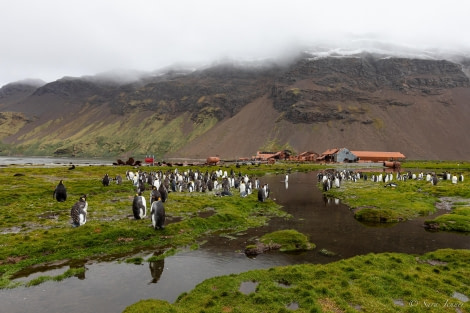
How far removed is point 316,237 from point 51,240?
15.5 meters

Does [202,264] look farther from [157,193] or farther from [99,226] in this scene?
[157,193]

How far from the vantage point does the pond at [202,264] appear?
11.6 m

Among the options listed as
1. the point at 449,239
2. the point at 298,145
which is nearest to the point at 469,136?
the point at 298,145

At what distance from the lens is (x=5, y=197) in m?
30.2

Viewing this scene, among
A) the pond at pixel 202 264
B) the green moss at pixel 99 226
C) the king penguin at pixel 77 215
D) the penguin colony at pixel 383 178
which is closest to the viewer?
the pond at pixel 202 264

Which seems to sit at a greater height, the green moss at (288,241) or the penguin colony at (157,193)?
the penguin colony at (157,193)

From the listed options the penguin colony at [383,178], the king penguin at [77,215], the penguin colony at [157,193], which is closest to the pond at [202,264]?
the penguin colony at [157,193]

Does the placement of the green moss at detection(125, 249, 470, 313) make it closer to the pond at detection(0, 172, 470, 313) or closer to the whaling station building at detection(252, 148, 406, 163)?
the pond at detection(0, 172, 470, 313)

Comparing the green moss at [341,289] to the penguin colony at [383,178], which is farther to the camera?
the penguin colony at [383,178]

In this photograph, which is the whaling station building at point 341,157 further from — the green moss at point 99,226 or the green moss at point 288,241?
the green moss at point 288,241

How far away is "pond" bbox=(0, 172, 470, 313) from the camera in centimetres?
1157

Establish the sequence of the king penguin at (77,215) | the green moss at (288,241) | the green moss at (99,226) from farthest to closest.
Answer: the king penguin at (77,215), the green moss at (288,241), the green moss at (99,226)

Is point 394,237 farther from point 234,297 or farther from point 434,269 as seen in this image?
point 234,297

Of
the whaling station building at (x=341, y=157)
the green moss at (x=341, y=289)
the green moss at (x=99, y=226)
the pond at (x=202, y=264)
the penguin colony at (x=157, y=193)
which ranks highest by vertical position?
the whaling station building at (x=341, y=157)
